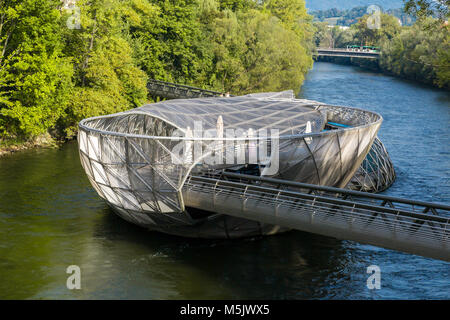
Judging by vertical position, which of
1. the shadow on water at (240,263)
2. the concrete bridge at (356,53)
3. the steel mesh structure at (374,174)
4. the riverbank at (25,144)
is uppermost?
the concrete bridge at (356,53)

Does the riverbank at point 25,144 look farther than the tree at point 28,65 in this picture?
Yes

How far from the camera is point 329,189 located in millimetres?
18703

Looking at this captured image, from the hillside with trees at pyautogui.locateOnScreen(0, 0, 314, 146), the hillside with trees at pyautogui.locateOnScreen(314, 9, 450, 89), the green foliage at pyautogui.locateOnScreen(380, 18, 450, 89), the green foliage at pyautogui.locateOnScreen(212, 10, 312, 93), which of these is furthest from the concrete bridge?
the hillside with trees at pyautogui.locateOnScreen(0, 0, 314, 146)

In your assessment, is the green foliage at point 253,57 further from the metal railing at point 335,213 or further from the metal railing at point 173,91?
the metal railing at point 335,213

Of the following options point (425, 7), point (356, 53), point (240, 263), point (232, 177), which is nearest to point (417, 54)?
point (356, 53)

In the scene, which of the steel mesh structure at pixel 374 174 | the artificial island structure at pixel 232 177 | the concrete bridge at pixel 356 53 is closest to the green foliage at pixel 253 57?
the steel mesh structure at pixel 374 174

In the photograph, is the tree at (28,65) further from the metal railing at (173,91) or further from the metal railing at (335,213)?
the metal railing at (335,213)

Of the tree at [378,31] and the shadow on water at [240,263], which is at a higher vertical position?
the tree at [378,31]

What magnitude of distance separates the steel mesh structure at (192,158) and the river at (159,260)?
3.14 ft

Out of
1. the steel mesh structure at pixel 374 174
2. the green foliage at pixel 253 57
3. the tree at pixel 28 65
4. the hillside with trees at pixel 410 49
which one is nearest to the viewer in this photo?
the steel mesh structure at pixel 374 174

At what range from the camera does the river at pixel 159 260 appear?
699 inches

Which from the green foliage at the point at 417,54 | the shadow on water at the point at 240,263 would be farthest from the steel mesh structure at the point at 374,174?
the green foliage at the point at 417,54

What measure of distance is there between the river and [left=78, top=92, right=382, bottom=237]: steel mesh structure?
957 mm

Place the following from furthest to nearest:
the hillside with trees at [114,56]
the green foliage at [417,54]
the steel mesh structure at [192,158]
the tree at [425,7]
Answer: the green foliage at [417,54] → the hillside with trees at [114,56] → the tree at [425,7] → the steel mesh structure at [192,158]
